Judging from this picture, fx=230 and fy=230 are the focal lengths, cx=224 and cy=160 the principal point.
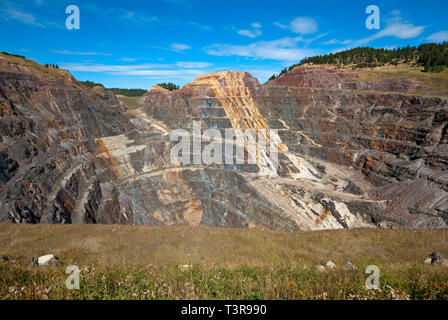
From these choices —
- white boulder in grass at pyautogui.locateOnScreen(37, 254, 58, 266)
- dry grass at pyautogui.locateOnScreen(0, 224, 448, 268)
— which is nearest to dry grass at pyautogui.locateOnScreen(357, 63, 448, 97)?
dry grass at pyautogui.locateOnScreen(0, 224, 448, 268)

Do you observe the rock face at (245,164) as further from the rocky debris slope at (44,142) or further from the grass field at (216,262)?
the grass field at (216,262)

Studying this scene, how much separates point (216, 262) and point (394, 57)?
68316mm

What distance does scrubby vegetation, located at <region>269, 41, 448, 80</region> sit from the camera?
44656 millimetres

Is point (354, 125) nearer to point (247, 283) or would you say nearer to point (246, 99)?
point (246, 99)

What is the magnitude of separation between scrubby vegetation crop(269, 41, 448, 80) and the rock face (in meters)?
10.7

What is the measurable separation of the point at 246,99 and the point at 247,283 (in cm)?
4931

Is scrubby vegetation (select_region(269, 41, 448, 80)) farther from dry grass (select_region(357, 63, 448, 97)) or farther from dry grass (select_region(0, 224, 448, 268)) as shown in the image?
dry grass (select_region(0, 224, 448, 268))

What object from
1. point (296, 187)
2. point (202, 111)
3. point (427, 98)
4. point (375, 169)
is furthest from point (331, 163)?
point (202, 111)

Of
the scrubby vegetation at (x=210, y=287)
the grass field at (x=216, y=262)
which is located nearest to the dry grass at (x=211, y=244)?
the grass field at (x=216, y=262)

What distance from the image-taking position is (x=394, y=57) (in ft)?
181

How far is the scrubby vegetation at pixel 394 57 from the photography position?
4466 cm
